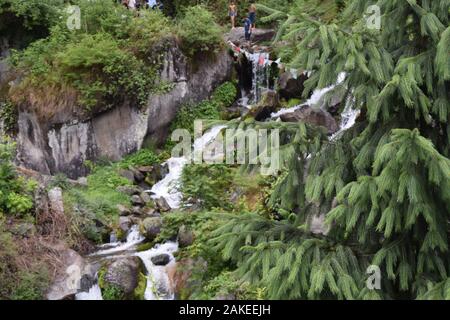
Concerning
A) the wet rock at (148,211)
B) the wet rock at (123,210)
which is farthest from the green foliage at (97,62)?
the wet rock at (148,211)

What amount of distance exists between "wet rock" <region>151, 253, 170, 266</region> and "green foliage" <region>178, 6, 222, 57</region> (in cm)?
893

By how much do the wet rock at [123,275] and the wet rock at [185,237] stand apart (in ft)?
3.95

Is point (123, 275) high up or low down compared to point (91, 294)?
up

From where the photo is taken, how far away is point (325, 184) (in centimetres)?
544

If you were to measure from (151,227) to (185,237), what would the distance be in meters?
1.22

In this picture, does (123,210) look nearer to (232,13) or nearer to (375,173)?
(375,173)

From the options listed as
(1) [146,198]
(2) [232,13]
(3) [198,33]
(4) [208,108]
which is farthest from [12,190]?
(2) [232,13]

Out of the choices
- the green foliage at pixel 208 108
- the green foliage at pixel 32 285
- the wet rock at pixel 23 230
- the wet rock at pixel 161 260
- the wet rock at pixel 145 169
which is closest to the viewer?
the green foliage at pixel 32 285

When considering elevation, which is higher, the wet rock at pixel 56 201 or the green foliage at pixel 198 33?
the green foliage at pixel 198 33

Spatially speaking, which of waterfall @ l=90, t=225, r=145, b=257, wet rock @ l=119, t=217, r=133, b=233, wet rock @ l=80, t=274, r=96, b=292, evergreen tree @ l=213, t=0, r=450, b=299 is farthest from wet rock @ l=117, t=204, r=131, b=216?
evergreen tree @ l=213, t=0, r=450, b=299

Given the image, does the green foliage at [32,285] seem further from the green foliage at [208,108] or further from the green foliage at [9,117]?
the green foliage at [208,108]

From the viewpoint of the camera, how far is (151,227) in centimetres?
1202

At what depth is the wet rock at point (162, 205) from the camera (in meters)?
13.8
